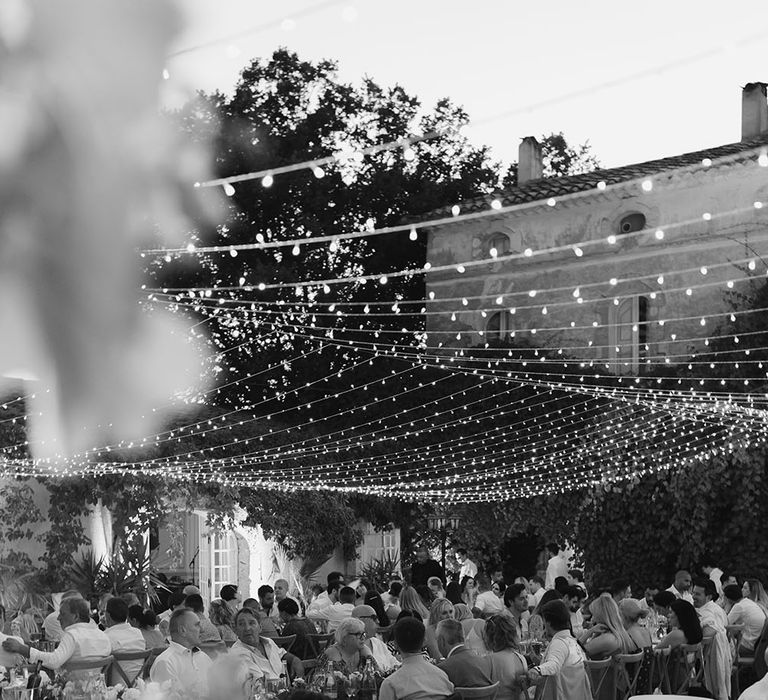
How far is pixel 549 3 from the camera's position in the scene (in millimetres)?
Answer: 2006

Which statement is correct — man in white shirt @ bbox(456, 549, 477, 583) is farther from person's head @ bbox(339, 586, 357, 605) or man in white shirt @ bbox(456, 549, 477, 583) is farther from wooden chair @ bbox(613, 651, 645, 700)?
wooden chair @ bbox(613, 651, 645, 700)

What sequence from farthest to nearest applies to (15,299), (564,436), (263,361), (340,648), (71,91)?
1. (263,361)
2. (564,436)
3. (340,648)
4. (15,299)
5. (71,91)

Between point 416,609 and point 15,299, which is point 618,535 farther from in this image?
point 15,299

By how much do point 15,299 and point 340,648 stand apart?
17.1 feet

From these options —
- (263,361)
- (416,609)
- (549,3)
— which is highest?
(263,361)

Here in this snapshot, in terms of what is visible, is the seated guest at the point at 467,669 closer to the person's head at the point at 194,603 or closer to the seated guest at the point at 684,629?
the seated guest at the point at 684,629

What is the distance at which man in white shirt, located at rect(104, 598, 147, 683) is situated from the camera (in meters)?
7.06

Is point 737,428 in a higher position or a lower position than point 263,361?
lower

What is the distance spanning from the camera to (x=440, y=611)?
→ 9.07 m

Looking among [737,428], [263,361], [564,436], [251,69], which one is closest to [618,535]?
[564,436]

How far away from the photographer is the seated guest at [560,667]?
6.34 meters

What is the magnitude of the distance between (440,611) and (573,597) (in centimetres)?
241

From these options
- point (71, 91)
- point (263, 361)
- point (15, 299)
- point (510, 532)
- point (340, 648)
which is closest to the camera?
point (71, 91)

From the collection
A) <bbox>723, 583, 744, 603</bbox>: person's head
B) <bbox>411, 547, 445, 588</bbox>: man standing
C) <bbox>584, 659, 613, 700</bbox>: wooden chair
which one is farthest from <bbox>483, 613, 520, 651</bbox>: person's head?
<bbox>411, 547, 445, 588</bbox>: man standing
